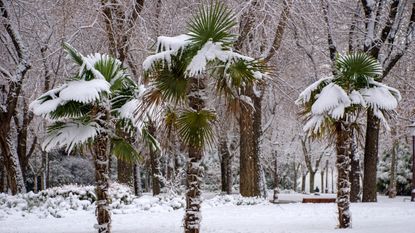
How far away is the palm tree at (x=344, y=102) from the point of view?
9.98 metres

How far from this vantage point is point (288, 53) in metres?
20.5

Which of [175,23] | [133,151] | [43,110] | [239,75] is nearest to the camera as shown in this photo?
[239,75]

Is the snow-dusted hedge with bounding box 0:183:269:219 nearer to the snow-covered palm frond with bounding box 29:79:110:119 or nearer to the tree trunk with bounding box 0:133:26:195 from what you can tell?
the tree trunk with bounding box 0:133:26:195

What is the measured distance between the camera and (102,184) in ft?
30.0

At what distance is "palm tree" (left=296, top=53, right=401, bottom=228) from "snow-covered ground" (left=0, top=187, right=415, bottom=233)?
4.12ft

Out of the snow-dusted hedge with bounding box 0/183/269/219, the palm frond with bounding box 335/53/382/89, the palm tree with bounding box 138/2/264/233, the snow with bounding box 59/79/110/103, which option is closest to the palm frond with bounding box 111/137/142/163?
the snow with bounding box 59/79/110/103

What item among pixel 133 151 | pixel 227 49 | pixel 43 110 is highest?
pixel 227 49

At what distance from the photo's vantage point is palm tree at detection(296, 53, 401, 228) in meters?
9.98

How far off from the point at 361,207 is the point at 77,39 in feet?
35.4

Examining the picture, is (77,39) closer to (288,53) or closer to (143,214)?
(143,214)

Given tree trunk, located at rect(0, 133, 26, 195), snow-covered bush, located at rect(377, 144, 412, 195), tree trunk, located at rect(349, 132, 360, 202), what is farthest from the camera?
snow-covered bush, located at rect(377, 144, 412, 195)

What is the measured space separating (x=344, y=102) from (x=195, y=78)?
3375mm

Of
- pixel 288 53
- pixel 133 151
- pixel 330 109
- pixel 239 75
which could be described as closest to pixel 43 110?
pixel 133 151

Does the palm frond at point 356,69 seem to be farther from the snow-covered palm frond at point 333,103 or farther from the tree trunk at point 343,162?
the tree trunk at point 343,162
